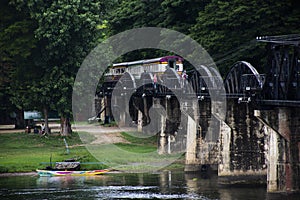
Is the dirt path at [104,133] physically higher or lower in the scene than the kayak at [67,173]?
higher

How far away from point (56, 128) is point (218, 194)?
144 feet

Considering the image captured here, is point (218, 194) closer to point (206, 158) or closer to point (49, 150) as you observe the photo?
point (206, 158)

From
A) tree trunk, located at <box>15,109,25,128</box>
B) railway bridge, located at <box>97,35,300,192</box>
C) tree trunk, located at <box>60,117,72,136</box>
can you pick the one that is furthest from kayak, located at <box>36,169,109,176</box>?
tree trunk, located at <box>15,109,25,128</box>

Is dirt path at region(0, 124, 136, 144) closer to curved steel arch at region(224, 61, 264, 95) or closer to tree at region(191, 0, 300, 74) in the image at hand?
tree at region(191, 0, 300, 74)

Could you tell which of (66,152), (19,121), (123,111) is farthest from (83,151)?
(123,111)

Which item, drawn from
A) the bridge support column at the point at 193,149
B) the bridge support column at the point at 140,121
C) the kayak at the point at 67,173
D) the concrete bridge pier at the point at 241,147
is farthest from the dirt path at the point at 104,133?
the concrete bridge pier at the point at 241,147

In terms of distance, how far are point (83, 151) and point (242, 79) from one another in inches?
898

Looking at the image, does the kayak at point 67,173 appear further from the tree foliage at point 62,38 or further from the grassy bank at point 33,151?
the tree foliage at point 62,38

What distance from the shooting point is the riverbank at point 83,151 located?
59250mm

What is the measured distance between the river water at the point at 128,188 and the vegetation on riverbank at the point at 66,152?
3.30 metres

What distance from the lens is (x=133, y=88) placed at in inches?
3223

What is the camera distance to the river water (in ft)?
148

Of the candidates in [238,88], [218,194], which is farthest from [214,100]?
[218,194]

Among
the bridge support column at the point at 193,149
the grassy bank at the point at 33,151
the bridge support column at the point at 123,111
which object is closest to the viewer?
the bridge support column at the point at 193,149
